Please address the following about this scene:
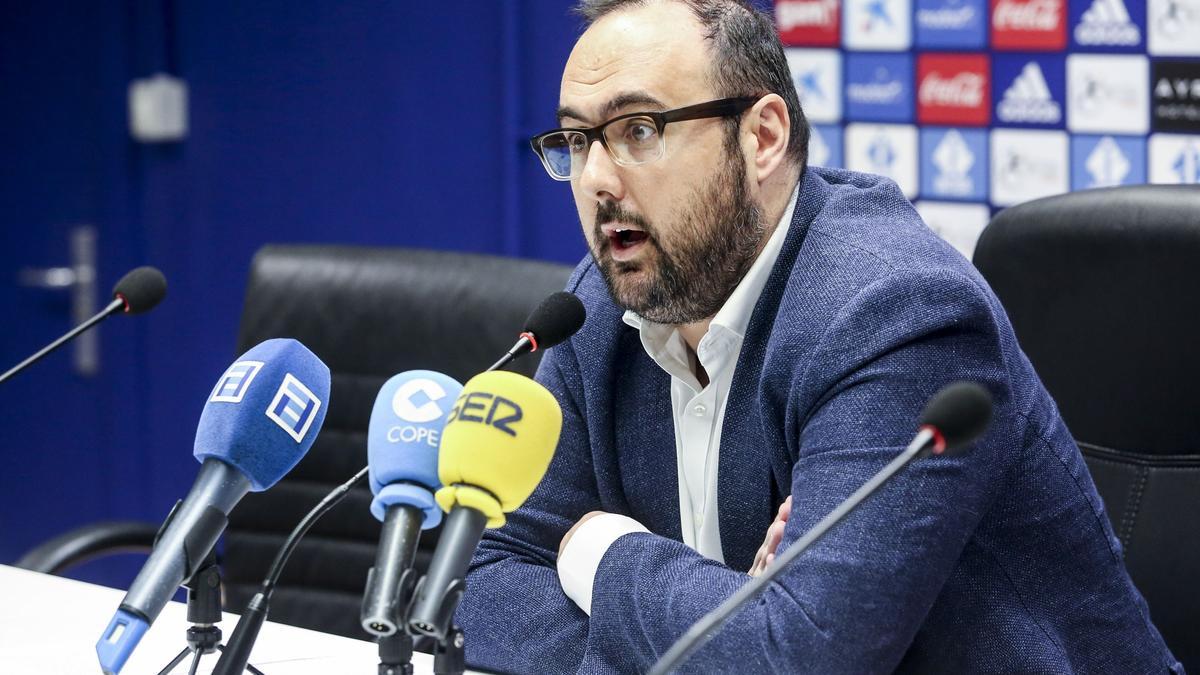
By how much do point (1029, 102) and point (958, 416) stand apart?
182 cm

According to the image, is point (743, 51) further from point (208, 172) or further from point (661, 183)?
point (208, 172)

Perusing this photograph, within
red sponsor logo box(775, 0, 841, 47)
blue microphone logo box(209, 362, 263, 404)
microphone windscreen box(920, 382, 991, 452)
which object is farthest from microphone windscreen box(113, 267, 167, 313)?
red sponsor logo box(775, 0, 841, 47)

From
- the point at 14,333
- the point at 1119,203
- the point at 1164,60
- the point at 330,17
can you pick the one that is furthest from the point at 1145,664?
the point at 14,333

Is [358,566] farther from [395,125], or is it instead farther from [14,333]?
[14,333]

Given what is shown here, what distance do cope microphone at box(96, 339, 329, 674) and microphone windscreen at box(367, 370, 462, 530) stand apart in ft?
0.38

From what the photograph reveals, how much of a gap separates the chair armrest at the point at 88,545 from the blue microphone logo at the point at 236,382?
0.94 metres

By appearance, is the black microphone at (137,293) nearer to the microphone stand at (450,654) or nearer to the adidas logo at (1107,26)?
the microphone stand at (450,654)

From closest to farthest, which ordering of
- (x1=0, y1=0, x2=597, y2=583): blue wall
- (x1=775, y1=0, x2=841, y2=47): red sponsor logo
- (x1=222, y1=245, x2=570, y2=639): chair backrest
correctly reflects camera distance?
(x1=222, y1=245, x2=570, y2=639): chair backrest, (x1=775, y1=0, x2=841, y2=47): red sponsor logo, (x1=0, y1=0, x2=597, y2=583): blue wall

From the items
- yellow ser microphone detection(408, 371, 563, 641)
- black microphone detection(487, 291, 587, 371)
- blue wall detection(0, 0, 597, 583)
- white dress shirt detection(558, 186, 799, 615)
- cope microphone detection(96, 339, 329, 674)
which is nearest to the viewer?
yellow ser microphone detection(408, 371, 563, 641)

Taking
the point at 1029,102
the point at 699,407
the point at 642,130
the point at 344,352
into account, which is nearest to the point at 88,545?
the point at 344,352

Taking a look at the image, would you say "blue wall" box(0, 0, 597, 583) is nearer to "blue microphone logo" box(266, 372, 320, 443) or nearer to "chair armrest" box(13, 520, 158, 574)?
"chair armrest" box(13, 520, 158, 574)

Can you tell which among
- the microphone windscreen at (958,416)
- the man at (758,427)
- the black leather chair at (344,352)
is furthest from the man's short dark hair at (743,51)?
the microphone windscreen at (958,416)

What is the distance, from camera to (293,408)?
1241 millimetres

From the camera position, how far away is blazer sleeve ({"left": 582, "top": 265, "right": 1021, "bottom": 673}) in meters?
1.36
